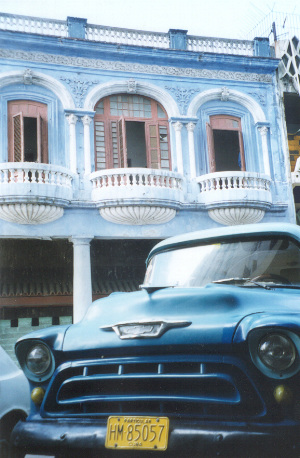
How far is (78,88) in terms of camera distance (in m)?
11.4

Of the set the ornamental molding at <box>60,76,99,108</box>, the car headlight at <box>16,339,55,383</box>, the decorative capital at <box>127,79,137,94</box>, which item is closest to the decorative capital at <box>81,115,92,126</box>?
the ornamental molding at <box>60,76,99,108</box>

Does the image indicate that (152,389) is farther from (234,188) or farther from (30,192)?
(234,188)

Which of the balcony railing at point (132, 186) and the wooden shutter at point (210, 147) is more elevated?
the wooden shutter at point (210, 147)

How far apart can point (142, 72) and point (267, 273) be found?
9445 mm

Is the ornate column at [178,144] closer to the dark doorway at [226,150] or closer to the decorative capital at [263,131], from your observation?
the dark doorway at [226,150]

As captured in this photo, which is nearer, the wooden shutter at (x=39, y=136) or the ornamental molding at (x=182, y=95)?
the wooden shutter at (x=39, y=136)

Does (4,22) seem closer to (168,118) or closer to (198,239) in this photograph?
(168,118)

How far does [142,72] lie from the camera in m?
11.8

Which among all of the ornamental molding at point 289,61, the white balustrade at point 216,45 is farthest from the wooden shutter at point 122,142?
the ornamental molding at point 289,61

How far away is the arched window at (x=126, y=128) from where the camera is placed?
11469 millimetres

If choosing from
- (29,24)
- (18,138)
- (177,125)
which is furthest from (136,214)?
(29,24)

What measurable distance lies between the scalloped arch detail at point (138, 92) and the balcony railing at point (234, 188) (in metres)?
1.95

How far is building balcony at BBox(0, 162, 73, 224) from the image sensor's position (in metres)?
9.80

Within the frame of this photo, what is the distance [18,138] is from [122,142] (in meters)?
2.35
